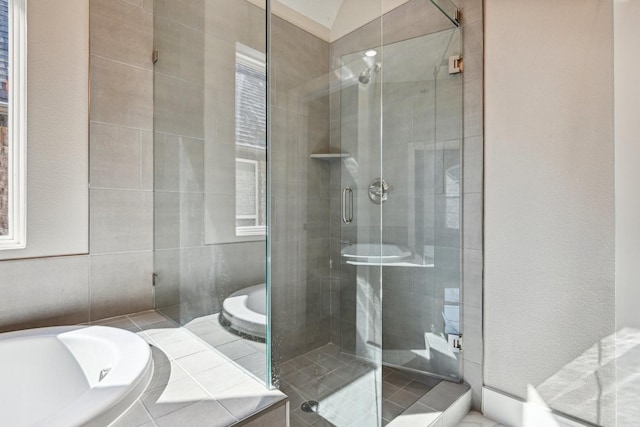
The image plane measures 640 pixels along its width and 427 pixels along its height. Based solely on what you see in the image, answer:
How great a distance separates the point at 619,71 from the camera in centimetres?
127

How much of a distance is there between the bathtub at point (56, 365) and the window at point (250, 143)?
0.65 m

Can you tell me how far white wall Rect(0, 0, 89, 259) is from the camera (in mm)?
1537

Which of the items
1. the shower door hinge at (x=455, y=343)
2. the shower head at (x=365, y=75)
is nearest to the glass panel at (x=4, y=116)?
the shower head at (x=365, y=75)

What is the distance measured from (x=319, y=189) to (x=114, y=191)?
116 cm

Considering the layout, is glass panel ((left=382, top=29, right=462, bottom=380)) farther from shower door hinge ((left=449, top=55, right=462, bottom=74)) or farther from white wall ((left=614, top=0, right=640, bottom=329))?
white wall ((left=614, top=0, right=640, bottom=329))

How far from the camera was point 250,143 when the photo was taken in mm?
1492

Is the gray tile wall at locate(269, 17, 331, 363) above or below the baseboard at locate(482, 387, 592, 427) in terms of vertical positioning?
above

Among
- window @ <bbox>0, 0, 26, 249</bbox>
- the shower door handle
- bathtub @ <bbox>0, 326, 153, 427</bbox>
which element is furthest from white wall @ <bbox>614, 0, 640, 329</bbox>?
window @ <bbox>0, 0, 26, 249</bbox>

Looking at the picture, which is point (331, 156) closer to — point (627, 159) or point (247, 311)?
point (247, 311)

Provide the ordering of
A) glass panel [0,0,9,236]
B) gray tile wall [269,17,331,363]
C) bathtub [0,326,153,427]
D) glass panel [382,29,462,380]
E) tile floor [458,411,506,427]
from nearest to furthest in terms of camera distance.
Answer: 1. bathtub [0,326,153,427]
2. gray tile wall [269,17,331,363]
3. glass panel [0,0,9,236]
4. tile floor [458,411,506,427]
5. glass panel [382,29,462,380]

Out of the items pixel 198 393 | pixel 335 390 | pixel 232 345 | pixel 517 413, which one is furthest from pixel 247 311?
pixel 517 413

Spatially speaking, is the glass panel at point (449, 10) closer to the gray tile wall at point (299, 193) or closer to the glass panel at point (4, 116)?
the gray tile wall at point (299, 193)

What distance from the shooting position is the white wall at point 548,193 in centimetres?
134

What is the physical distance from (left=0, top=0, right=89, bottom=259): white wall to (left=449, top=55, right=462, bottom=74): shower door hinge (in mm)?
2003
